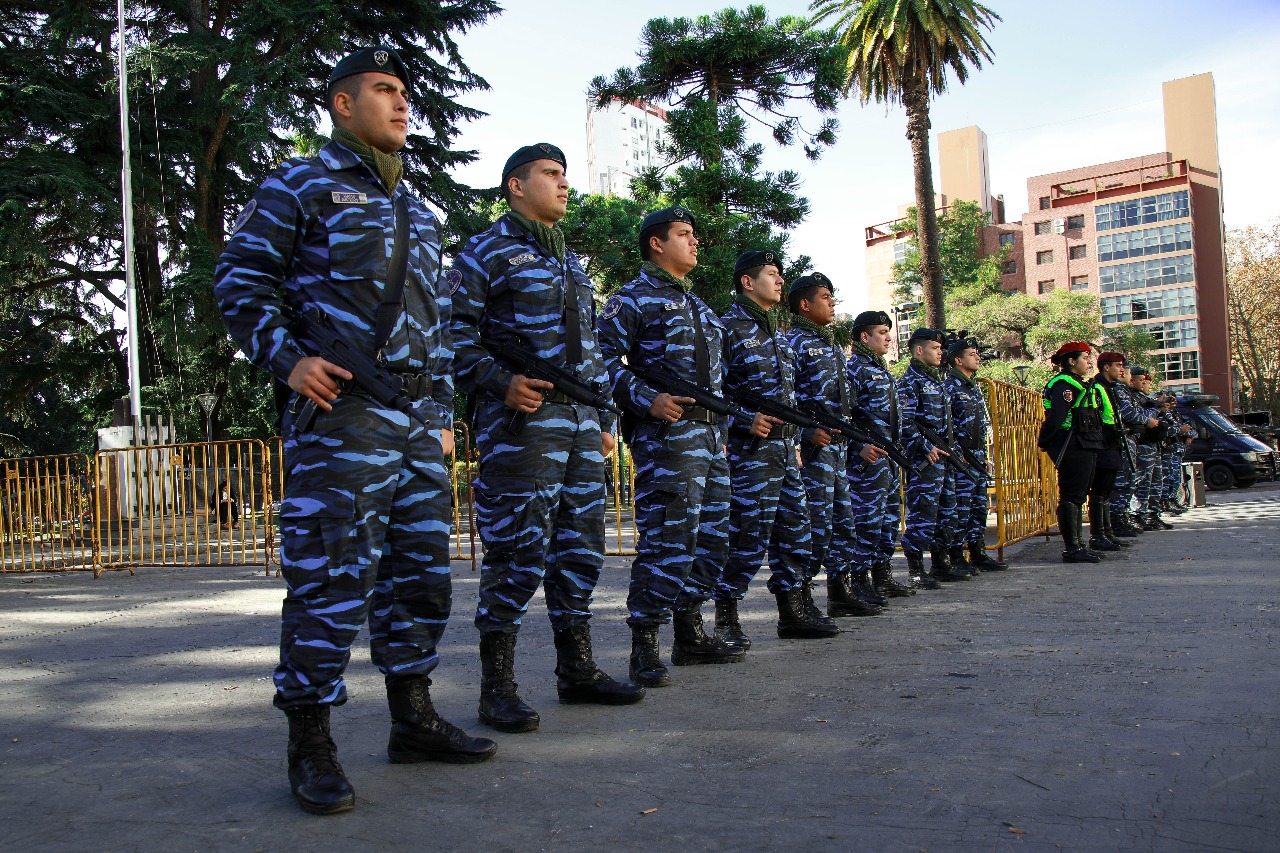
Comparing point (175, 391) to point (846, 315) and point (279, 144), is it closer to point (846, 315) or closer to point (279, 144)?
point (279, 144)

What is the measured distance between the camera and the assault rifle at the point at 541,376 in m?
3.93

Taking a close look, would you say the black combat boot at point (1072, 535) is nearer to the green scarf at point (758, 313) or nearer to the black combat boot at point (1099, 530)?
the black combat boot at point (1099, 530)

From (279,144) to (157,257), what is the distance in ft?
17.5

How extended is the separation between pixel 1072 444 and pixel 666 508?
6523 mm

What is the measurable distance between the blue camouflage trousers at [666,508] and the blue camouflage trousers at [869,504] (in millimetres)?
2557

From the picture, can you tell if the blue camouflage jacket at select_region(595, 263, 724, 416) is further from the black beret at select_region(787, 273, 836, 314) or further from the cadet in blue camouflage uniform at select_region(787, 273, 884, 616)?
the black beret at select_region(787, 273, 836, 314)

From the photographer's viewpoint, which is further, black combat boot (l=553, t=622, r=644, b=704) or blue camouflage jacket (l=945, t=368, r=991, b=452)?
blue camouflage jacket (l=945, t=368, r=991, b=452)

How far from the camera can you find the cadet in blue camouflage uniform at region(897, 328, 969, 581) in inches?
323

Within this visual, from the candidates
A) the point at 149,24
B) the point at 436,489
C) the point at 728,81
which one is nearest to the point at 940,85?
the point at 728,81

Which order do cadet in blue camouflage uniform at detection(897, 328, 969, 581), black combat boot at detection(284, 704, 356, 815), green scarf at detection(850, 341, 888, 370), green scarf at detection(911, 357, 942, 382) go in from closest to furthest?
black combat boot at detection(284, 704, 356, 815) < green scarf at detection(850, 341, 888, 370) < cadet in blue camouflage uniform at detection(897, 328, 969, 581) < green scarf at detection(911, 357, 942, 382)

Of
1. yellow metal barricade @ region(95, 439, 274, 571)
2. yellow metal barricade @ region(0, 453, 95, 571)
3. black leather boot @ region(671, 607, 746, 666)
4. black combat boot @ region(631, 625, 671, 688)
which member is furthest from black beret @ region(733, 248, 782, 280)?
yellow metal barricade @ region(0, 453, 95, 571)

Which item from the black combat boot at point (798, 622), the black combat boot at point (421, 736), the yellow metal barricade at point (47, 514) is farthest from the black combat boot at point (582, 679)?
the yellow metal barricade at point (47, 514)

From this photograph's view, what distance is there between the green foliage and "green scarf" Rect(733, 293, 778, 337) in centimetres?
1498

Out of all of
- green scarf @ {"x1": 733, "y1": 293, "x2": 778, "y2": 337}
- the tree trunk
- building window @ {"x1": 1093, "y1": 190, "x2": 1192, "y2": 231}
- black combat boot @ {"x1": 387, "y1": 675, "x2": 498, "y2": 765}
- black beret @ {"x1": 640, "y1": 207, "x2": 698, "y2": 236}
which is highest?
building window @ {"x1": 1093, "y1": 190, "x2": 1192, "y2": 231}
